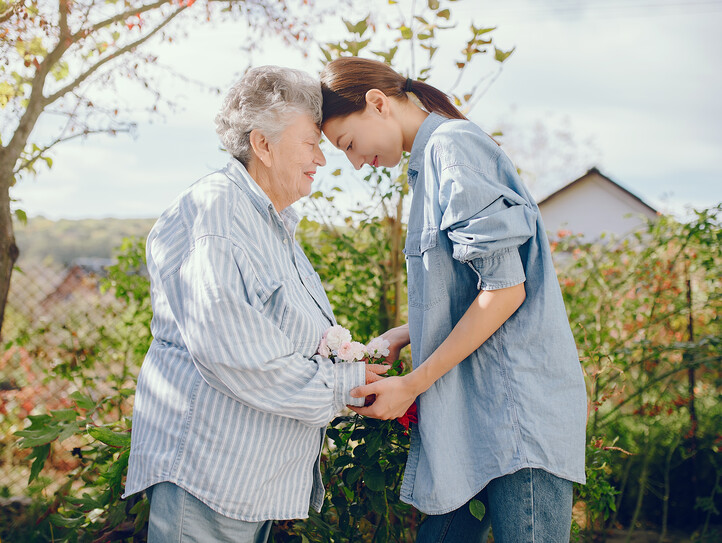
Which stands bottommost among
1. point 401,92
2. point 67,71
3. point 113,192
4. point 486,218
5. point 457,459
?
point 457,459

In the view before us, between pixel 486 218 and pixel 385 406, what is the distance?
523 millimetres

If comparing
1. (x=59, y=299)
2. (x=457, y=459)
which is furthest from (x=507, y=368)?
(x=59, y=299)

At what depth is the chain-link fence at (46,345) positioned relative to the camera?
315 cm

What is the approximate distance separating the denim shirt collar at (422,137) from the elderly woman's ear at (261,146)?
0.39m

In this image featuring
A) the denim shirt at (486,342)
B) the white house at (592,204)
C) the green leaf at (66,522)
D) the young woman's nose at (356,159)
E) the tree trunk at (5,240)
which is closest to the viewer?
the denim shirt at (486,342)

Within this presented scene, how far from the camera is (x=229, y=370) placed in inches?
46.5

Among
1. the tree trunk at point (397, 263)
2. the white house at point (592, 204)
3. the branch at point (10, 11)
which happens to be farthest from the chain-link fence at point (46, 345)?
the white house at point (592, 204)

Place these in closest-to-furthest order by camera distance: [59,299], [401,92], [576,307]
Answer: [401,92] → [576,307] → [59,299]

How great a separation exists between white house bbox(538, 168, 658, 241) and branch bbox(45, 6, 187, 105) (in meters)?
18.2

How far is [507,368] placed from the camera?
134cm

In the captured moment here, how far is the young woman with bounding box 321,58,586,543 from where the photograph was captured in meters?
1.29

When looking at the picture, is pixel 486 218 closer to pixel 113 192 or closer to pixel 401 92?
pixel 401 92

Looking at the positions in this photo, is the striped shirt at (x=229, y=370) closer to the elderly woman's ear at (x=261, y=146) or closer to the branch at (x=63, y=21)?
the elderly woman's ear at (x=261, y=146)

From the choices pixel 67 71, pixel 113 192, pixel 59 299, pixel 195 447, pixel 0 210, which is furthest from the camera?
pixel 113 192
